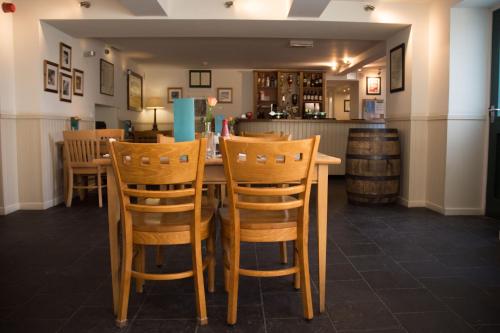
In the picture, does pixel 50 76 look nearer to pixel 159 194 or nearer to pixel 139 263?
pixel 139 263

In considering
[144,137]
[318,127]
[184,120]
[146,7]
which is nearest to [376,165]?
[318,127]

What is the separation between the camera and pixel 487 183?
14.3ft

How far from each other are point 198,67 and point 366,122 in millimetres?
4576

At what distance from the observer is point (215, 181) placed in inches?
83.4

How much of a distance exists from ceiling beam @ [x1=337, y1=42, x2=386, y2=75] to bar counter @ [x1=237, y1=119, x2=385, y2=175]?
128 centimetres

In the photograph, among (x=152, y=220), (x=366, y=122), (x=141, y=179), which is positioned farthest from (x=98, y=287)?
(x=366, y=122)

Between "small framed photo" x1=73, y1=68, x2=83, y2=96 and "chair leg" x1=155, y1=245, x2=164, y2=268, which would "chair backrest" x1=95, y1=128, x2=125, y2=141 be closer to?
"small framed photo" x1=73, y1=68, x2=83, y2=96

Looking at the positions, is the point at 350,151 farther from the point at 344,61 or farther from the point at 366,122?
the point at 344,61

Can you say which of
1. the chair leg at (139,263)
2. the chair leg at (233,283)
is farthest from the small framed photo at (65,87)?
the chair leg at (233,283)

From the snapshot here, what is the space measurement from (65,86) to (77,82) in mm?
417

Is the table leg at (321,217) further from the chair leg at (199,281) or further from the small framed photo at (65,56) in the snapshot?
the small framed photo at (65,56)

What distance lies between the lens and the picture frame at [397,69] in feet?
16.4

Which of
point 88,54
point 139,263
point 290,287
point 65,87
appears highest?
point 88,54

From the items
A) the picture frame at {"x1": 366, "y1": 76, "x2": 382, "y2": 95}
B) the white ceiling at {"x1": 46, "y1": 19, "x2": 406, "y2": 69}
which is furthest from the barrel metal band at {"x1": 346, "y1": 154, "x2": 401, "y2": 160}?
the picture frame at {"x1": 366, "y1": 76, "x2": 382, "y2": 95}
